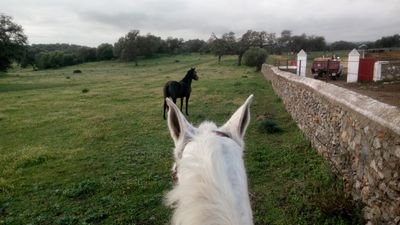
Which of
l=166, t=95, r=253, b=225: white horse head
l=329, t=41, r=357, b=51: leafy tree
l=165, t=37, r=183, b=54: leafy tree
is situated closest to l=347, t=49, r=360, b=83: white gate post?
l=166, t=95, r=253, b=225: white horse head

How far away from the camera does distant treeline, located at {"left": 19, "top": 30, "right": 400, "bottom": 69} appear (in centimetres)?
6675

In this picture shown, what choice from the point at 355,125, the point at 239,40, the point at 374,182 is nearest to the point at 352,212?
the point at 374,182

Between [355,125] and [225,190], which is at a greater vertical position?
[225,190]

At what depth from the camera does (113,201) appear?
19.2 feet

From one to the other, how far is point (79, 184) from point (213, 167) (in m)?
5.75

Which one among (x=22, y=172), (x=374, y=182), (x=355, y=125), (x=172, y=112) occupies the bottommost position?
(x=22, y=172)

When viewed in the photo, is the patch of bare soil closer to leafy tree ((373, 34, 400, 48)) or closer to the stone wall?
the stone wall

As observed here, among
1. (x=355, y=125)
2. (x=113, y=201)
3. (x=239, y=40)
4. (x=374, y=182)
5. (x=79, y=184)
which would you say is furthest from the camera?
(x=239, y=40)

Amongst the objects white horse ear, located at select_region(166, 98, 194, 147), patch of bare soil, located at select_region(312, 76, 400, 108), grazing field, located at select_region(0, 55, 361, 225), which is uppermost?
white horse ear, located at select_region(166, 98, 194, 147)

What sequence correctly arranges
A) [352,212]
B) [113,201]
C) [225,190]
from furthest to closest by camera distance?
[113,201] → [352,212] → [225,190]

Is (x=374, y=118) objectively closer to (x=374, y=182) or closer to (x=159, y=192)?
(x=374, y=182)

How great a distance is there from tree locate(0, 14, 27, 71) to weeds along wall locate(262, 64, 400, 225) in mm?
44612

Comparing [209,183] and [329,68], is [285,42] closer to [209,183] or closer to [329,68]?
[329,68]

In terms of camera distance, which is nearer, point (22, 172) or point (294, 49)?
point (22, 172)
